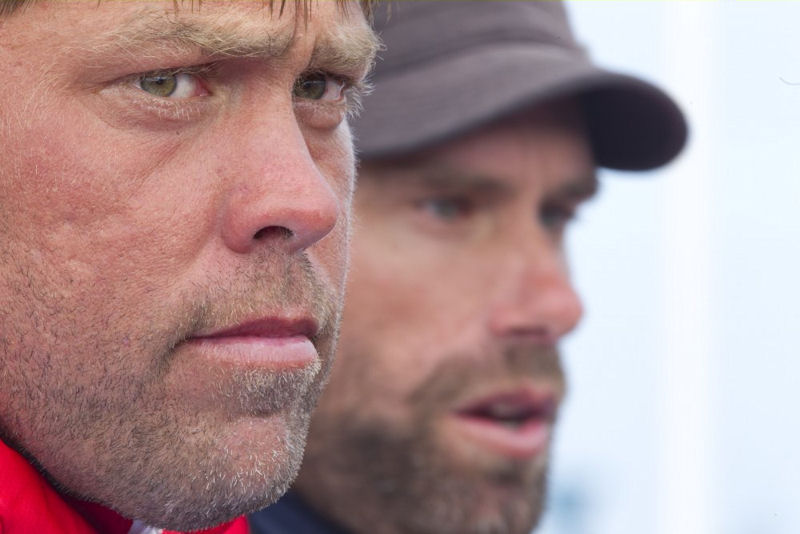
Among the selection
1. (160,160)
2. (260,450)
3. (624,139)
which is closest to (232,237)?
(160,160)

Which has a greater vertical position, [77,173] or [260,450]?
[77,173]

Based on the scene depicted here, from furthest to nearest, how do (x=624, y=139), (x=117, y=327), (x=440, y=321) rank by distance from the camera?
(x=624, y=139) → (x=440, y=321) → (x=117, y=327)

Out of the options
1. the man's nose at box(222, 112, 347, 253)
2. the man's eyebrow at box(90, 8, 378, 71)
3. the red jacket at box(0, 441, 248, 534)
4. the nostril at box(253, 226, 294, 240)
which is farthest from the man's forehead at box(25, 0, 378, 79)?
the red jacket at box(0, 441, 248, 534)

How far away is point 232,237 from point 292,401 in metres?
0.22

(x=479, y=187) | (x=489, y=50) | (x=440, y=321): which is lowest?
(x=440, y=321)

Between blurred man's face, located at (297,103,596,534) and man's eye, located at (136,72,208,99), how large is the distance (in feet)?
3.42

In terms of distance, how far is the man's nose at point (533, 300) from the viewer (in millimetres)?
2596

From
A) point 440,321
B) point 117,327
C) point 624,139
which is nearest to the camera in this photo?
point 117,327

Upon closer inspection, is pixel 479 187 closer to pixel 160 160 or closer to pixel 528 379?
pixel 528 379

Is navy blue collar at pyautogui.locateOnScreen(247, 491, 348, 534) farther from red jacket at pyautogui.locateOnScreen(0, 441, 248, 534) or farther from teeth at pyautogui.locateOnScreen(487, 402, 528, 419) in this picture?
red jacket at pyautogui.locateOnScreen(0, 441, 248, 534)

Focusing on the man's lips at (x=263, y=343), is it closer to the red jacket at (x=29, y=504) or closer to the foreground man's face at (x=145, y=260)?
the foreground man's face at (x=145, y=260)

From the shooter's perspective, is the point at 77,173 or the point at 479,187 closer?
the point at 77,173

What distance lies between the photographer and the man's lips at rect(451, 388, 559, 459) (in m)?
2.58

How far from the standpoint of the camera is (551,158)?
8.81ft
